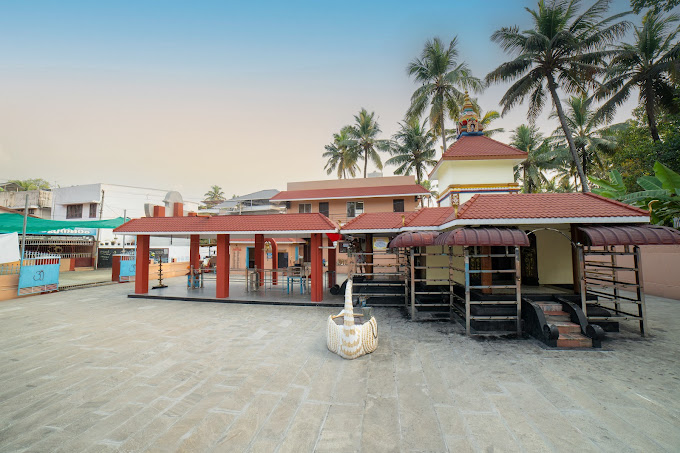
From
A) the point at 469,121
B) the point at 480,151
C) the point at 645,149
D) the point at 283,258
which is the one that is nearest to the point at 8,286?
the point at 283,258

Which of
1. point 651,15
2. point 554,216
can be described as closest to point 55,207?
point 554,216

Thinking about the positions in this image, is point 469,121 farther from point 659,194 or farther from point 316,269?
point 316,269

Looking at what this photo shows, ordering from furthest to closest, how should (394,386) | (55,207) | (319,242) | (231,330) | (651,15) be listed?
(55,207)
(651,15)
(319,242)
(231,330)
(394,386)

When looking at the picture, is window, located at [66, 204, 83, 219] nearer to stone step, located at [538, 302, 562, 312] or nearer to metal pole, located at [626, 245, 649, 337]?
stone step, located at [538, 302, 562, 312]

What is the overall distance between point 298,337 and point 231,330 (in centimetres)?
224

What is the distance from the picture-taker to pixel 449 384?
5082mm

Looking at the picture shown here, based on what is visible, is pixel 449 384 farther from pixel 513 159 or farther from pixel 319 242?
pixel 513 159

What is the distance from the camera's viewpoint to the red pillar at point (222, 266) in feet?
42.3

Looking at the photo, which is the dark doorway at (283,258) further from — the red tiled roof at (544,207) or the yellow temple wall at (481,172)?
the red tiled roof at (544,207)

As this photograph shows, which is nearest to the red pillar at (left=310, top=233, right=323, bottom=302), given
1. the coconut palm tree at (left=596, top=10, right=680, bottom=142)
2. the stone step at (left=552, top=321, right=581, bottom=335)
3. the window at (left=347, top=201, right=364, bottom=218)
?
the stone step at (left=552, top=321, right=581, bottom=335)

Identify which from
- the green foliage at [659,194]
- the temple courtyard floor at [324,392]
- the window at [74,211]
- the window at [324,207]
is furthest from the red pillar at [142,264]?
the window at [74,211]

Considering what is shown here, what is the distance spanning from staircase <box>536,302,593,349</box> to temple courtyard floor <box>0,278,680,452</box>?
1.37ft

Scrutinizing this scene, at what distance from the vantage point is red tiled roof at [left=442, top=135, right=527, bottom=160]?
12.3m

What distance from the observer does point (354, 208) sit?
2553 centimetres
